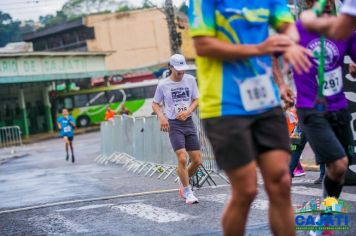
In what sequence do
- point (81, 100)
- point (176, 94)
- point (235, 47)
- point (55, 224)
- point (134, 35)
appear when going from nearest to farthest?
point (235, 47) < point (55, 224) < point (176, 94) < point (81, 100) < point (134, 35)

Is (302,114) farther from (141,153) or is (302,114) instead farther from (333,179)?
(141,153)

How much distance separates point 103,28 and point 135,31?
3.13 metres

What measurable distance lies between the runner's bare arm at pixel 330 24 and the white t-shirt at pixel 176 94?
16.2 ft

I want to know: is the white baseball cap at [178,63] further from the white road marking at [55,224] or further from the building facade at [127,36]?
the building facade at [127,36]

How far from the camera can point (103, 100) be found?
48.2 metres

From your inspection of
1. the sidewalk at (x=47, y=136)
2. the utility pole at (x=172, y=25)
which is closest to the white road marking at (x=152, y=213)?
the utility pole at (x=172, y=25)

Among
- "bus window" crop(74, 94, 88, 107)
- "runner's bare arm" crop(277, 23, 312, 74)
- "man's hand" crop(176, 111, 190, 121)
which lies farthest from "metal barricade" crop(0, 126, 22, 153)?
"runner's bare arm" crop(277, 23, 312, 74)

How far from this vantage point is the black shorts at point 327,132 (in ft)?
15.6

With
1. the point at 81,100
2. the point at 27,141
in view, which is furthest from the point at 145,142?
the point at 81,100

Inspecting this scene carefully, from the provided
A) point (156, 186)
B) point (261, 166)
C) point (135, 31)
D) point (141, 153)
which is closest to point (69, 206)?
point (156, 186)

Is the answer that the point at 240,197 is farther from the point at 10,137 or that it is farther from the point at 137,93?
the point at 137,93

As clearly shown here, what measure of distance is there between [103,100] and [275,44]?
45.4 m

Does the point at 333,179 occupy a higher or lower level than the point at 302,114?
lower

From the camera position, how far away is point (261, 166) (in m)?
3.54
